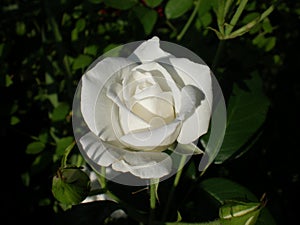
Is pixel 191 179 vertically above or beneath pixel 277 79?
above

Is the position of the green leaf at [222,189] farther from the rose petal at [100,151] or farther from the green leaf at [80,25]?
the green leaf at [80,25]

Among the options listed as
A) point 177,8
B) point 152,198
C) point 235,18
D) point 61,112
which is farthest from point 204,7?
point 152,198

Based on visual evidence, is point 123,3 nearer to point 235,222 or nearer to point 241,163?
point 241,163

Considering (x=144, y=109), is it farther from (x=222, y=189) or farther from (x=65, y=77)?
(x=65, y=77)

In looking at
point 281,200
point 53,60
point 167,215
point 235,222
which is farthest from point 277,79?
point 235,222

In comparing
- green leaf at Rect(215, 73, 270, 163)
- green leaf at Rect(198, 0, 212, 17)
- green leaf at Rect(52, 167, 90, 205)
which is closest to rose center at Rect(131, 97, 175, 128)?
green leaf at Rect(52, 167, 90, 205)

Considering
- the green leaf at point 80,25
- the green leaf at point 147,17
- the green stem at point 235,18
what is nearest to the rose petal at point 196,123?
the green stem at point 235,18
